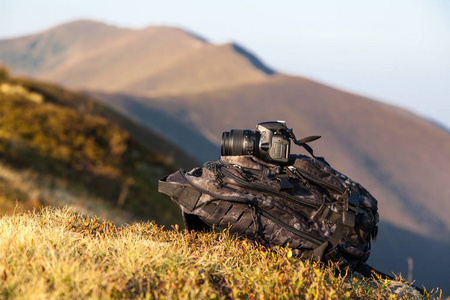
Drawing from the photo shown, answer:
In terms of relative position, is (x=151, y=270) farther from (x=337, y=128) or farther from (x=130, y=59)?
(x=130, y=59)

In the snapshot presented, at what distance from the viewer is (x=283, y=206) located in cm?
412

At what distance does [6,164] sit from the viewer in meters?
12.5

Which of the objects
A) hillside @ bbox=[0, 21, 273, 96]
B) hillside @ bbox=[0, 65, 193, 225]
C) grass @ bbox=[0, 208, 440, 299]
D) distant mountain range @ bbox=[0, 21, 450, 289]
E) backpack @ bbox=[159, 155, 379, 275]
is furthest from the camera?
hillside @ bbox=[0, 21, 273, 96]

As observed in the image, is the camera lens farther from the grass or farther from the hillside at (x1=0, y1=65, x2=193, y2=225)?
the hillside at (x1=0, y1=65, x2=193, y2=225)

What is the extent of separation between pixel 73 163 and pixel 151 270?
41.0 ft

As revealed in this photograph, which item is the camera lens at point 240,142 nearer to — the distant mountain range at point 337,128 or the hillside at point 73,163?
the hillside at point 73,163

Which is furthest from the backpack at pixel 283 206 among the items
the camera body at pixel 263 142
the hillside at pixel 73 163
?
the hillside at pixel 73 163

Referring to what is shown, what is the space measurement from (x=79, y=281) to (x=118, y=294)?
0.27 meters

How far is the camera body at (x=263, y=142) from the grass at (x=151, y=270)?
0.87 meters

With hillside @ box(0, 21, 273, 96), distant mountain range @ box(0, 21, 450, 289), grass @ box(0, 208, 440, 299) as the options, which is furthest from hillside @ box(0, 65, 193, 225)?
hillside @ box(0, 21, 273, 96)

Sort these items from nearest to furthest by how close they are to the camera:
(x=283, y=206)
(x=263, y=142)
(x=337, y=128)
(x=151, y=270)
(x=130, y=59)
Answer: (x=151, y=270) < (x=283, y=206) < (x=263, y=142) < (x=337, y=128) < (x=130, y=59)

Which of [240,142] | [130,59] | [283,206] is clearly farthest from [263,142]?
[130,59]

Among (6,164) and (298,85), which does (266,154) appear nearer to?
(6,164)

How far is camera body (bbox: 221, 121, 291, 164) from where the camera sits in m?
4.23
